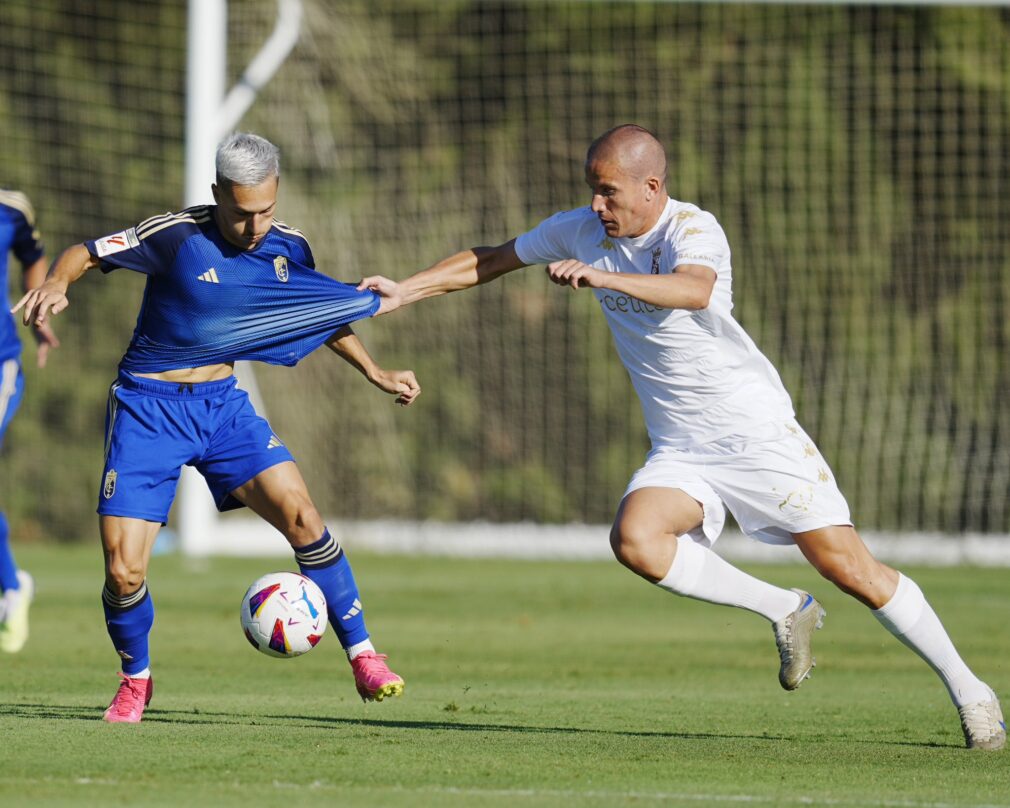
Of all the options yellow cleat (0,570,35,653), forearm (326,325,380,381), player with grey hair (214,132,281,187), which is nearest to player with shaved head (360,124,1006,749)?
forearm (326,325,380,381)

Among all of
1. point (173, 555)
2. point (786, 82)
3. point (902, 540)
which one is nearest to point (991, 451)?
point (902, 540)

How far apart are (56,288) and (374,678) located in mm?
2046

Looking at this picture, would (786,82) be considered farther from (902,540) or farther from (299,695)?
(299,695)

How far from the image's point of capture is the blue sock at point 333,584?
283 inches

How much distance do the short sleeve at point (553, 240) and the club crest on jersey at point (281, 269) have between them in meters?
1.01

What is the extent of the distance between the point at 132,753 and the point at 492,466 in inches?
629

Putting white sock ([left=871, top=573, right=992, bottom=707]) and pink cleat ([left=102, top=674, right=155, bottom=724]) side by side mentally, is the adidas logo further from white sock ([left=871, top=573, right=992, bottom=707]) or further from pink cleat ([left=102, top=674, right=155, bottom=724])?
white sock ([left=871, top=573, right=992, bottom=707])

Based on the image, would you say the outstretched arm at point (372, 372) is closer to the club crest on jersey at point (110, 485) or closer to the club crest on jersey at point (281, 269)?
the club crest on jersey at point (281, 269)

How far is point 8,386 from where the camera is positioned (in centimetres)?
984

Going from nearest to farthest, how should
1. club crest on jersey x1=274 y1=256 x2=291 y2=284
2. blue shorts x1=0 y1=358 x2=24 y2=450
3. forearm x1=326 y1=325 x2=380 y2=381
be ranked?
club crest on jersey x1=274 y1=256 x2=291 y2=284
forearm x1=326 y1=325 x2=380 y2=381
blue shorts x1=0 y1=358 x2=24 y2=450

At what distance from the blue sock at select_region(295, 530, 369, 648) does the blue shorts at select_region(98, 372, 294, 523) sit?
38cm

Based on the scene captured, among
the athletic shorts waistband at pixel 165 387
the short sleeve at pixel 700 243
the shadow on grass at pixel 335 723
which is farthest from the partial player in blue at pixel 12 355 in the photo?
the short sleeve at pixel 700 243

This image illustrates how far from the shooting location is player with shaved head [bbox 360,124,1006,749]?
6.66m

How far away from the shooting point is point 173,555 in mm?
18375
